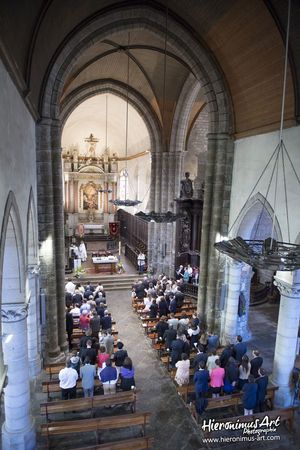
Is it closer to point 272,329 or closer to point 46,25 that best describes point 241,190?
point 272,329

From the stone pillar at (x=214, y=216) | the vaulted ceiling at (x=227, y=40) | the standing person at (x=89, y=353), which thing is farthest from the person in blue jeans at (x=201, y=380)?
the vaulted ceiling at (x=227, y=40)

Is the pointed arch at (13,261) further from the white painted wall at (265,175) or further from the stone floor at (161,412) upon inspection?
the white painted wall at (265,175)

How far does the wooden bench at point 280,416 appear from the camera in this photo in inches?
271

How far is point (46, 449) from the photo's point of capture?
680 centimetres

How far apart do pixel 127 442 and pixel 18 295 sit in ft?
11.0

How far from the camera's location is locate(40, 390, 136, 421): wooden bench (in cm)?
717

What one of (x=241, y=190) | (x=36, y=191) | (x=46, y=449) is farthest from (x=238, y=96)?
(x=46, y=449)

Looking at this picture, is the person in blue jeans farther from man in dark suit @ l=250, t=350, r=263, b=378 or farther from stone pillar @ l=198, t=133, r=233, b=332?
stone pillar @ l=198, t=133, r=233, b=332

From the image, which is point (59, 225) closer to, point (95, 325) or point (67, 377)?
point (95, 325)

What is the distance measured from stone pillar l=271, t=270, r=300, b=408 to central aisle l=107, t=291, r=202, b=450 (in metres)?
2.54

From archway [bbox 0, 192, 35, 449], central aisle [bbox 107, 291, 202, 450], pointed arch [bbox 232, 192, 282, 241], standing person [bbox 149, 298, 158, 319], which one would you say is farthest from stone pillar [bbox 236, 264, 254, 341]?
archway [bbox 0, 192, 35, 449]

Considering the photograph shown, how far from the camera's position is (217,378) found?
7805 millimetres

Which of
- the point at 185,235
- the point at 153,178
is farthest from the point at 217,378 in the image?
the point at 153,178

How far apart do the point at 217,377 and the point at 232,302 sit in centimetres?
380
